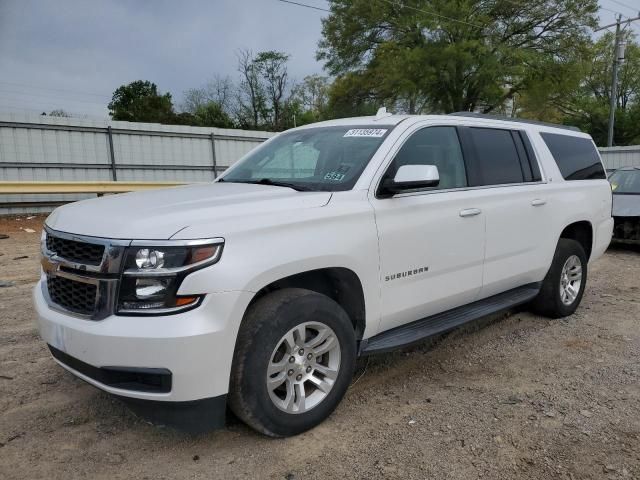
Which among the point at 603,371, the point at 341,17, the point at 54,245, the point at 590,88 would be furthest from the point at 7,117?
the point at 590,88

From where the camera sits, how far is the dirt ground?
8.59 ft

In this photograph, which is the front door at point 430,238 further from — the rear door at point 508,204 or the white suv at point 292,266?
the rear door at point 508,204

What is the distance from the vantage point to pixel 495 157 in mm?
4227

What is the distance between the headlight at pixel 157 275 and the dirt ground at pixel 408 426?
890 millimetres

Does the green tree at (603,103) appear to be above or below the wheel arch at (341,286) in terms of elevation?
above

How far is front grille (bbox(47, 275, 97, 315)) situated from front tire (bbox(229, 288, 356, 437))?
0.75m

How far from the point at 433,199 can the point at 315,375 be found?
56.5 inches

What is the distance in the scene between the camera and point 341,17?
30.1 m

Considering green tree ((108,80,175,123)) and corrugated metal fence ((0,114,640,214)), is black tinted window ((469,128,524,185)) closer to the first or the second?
corrugated metal fence ((0,114,640,214))

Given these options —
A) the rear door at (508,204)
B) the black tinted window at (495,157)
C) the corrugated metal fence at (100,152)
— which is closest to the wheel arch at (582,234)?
the rear door at (508,204)

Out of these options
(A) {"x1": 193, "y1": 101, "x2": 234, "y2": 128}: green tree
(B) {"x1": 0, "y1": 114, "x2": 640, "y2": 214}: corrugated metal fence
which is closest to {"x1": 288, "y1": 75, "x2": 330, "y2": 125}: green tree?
(A) {"x1": 193, "y1": 101, "x2": 234, "y2": 128}: green tree

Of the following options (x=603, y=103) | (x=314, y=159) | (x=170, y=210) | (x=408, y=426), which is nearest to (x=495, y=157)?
(x=314, y=159)

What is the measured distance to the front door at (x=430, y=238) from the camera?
10.5 ft

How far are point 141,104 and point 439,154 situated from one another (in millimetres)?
56446
